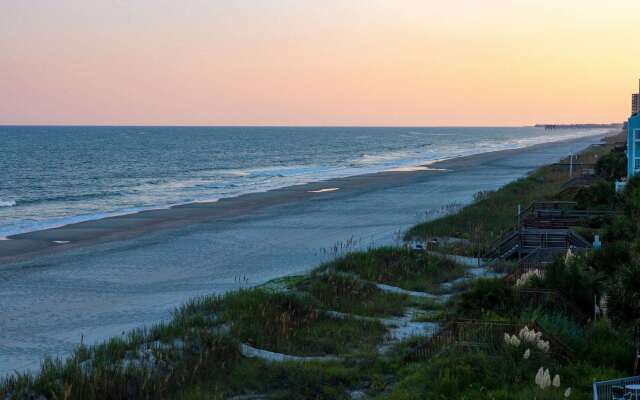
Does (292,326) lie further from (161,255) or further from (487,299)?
(161,255)

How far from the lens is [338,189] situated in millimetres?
50875

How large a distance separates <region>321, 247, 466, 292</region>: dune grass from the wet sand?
2268 millimetres

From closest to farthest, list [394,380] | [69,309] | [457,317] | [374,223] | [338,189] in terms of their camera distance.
Result: [394,380] < [457,317] < [69,309] < [374,223] < [338,189]

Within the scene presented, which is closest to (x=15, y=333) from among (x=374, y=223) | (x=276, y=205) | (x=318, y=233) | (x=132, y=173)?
(x=318, y=233)

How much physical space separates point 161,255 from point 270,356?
13.7m

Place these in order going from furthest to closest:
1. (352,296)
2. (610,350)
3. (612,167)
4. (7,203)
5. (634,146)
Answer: (7,203)
(612,167)
(634,146)
(352,296)
(610,350)

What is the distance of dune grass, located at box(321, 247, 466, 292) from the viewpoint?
61.6 ft

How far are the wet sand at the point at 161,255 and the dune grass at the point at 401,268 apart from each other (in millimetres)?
2268

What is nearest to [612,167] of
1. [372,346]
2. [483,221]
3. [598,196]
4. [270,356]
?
[598,196]

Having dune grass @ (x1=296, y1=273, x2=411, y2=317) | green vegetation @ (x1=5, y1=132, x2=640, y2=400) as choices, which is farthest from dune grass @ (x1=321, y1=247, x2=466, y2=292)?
green vegetation @ (x1=5, y1=132, x2=640, y2=400)

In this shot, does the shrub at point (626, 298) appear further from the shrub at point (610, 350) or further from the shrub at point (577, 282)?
the shrub at point (577, 282)

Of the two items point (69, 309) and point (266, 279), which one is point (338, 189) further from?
point (69, 309)

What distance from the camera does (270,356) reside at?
12.6 m

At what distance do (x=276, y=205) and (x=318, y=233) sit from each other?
1210 centimetres
